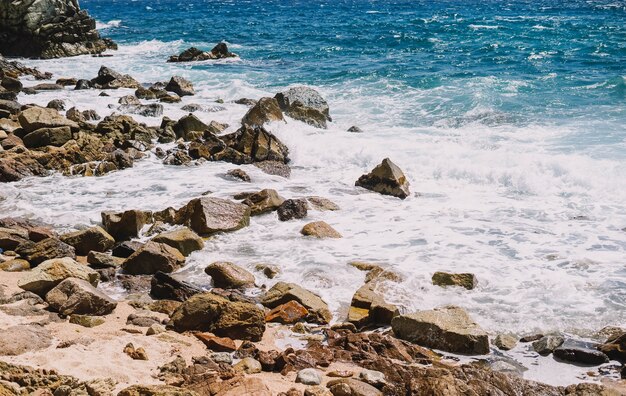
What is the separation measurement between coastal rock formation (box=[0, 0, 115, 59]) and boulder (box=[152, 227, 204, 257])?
28.5 m

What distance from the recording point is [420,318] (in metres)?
7.53

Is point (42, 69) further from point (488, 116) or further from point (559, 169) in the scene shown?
point (559, 169)

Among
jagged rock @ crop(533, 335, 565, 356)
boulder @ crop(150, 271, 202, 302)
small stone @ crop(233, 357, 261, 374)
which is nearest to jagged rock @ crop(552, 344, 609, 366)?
jagged rock @ crop(533, 335, 565, 356)

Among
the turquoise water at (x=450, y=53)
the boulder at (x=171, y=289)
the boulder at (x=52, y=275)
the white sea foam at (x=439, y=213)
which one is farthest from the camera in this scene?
the turquoise water at (x=450, y=53)

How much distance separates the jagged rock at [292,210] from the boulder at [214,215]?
0.69 m

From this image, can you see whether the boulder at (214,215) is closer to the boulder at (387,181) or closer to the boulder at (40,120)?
the boulder at (387,181)

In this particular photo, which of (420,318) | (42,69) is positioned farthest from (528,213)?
(42,69)

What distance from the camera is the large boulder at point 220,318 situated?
739cm

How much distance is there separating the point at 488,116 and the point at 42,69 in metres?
22.1

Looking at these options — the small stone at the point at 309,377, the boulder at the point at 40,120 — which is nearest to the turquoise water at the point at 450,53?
the boulder at the point at 40,120

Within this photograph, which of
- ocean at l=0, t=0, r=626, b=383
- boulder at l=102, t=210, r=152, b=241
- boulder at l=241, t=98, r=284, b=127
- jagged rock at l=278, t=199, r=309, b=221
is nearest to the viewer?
ocean at l=0, t=0, r=626, b=383

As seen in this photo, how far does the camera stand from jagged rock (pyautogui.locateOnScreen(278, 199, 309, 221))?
11.6 metres

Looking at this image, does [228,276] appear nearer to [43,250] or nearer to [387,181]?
[43,250]

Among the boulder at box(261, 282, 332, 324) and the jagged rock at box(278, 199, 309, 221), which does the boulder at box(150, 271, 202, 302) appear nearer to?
the boulder at box(261, 282, 332, 324)
